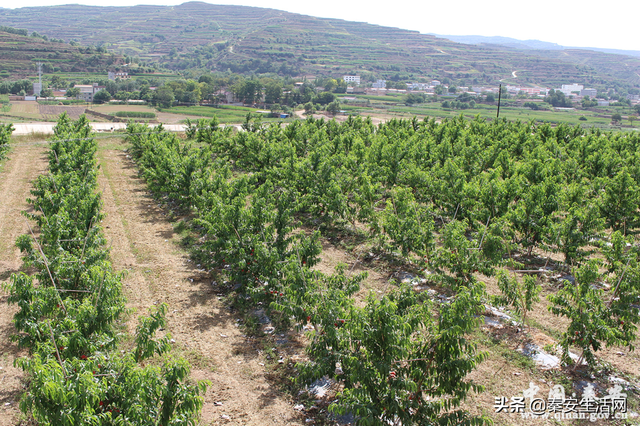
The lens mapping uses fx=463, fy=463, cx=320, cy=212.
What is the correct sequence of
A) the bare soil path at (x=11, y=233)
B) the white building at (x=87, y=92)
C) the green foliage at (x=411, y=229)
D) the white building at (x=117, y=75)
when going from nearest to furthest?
1. the bare soil path at (x=11, y=233)
2. the green foliage at (x=411, y=229)
3. the white building at (x=87, y=92)
4. the white building at (x=117, y=75)

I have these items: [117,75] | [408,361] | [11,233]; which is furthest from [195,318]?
[117,75]

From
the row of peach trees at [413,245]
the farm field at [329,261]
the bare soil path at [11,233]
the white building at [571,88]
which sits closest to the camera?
the row of peach trees at [413,245]

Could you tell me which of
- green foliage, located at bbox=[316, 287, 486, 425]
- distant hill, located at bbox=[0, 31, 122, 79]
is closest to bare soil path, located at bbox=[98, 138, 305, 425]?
green foliage, located at bbox=[316, 287, 486, 425]

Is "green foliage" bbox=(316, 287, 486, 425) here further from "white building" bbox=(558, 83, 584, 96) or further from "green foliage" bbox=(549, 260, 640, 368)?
"white building" bbox=(558, 83, 584, 96)

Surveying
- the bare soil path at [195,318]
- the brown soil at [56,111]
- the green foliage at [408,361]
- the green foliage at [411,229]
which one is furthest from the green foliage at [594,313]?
the brown soil at [56,111]

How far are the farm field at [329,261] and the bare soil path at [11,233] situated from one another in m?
0.11

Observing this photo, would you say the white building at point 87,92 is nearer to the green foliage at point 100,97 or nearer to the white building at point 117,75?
the green foliage at point 100,97

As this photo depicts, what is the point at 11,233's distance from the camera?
776 inches

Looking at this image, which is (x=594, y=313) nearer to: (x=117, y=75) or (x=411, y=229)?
(x=411, y=229)

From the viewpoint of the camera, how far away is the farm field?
34.0 feet

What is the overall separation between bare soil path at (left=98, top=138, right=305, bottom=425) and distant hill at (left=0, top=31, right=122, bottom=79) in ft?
404

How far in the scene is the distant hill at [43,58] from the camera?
123625 mm

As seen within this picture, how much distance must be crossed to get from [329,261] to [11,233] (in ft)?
45.0

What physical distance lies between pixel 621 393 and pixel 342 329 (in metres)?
6.41
